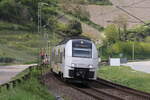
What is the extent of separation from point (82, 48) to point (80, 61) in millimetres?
1375

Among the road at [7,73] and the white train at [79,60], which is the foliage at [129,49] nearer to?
the road at [7,73]

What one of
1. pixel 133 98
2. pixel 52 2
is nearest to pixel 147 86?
pixel 133 98

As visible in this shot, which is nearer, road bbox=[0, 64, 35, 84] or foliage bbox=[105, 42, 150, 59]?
road bbox=[0, 64, 35, 84]

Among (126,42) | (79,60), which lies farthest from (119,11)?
(79,60)

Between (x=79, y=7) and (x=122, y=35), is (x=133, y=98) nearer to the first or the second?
(x=122, y=35)

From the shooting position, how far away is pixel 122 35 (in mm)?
116062

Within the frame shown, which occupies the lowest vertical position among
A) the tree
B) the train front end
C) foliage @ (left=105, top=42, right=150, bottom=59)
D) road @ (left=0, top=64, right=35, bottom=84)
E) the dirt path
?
road @ (left=0, top=64, right=35, bottom=84)

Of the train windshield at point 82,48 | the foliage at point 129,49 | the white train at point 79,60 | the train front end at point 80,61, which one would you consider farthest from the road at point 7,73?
the foliage at point 129,49

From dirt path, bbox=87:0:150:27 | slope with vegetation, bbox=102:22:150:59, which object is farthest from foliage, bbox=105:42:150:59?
dirt path, bbox=87:0:150:27

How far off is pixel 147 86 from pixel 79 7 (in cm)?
11309

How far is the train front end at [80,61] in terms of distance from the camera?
31.4 m

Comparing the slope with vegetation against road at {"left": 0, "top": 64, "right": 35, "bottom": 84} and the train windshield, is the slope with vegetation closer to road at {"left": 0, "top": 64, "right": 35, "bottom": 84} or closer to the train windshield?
road at {"left": 0, "top": 64, "right": 35, "bottom": 84}

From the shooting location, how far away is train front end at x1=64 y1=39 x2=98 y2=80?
31.4m

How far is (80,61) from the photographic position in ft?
103
